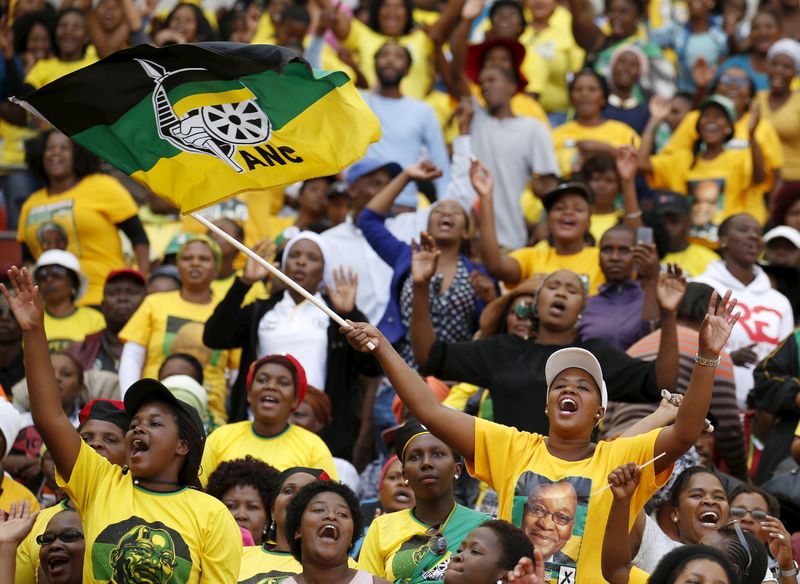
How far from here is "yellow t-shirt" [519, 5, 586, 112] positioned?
49.6ft

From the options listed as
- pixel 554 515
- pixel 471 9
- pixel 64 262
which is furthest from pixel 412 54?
A: pixel 554 515

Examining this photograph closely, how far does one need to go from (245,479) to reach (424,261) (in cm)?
142

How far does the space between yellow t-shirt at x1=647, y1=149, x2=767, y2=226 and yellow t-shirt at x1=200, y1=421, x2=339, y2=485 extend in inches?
199

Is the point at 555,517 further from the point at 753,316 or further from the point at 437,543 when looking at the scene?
the point at 753,316

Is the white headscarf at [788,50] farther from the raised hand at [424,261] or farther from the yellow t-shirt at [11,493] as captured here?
the yellow t-shirt at [11,493]

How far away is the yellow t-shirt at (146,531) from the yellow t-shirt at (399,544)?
2.91 ft

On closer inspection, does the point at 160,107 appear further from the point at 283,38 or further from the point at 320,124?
the point at 283,38

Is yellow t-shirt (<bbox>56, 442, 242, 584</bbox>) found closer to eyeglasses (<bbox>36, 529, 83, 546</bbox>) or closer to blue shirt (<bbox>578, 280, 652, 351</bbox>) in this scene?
eyeglasses (<bbox>36, 529, 83, 546</bbox>)

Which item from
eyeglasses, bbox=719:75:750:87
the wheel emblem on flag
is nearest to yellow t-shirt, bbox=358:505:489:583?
the wheel emblem on flag

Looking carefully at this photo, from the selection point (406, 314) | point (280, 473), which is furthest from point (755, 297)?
point (280, 473)

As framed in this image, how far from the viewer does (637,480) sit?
19.6 feet

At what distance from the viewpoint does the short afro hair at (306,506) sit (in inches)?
260

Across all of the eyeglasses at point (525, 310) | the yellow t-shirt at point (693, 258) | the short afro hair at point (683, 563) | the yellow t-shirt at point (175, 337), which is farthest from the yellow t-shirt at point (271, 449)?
the yellow t-shirt at point (693, 258)

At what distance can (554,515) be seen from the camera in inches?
242
